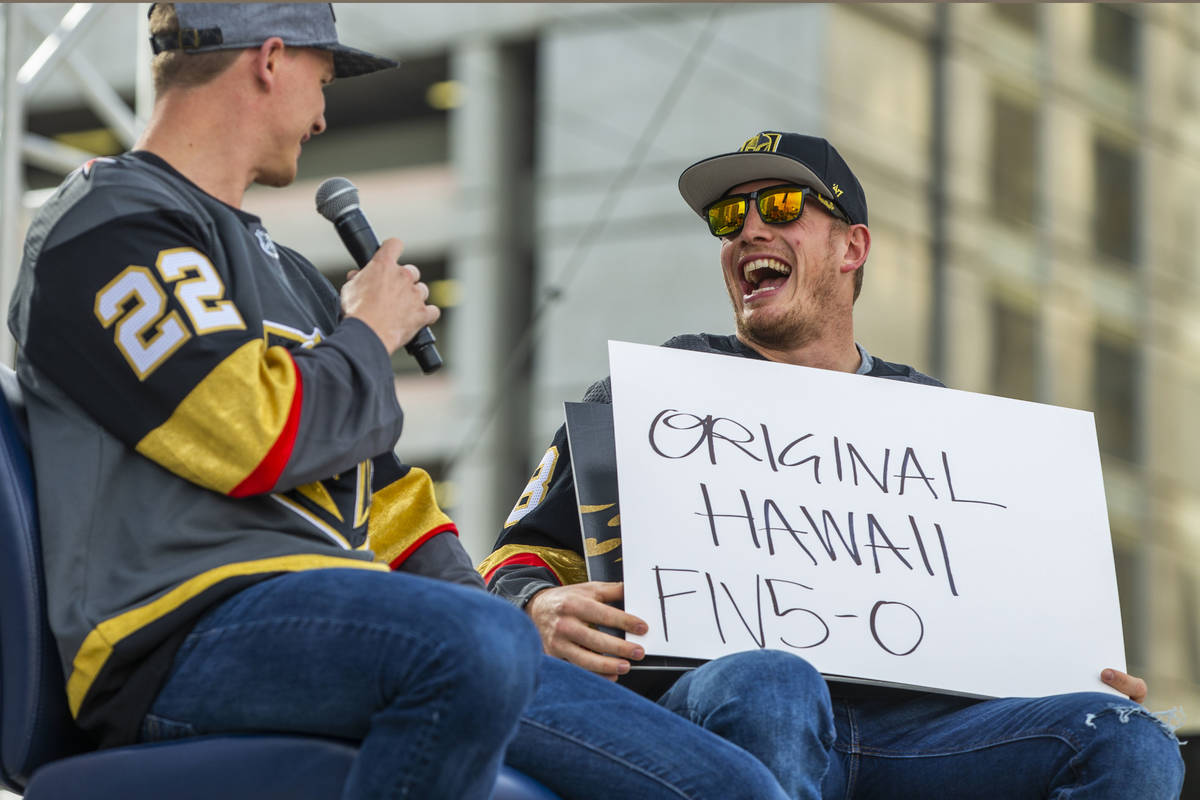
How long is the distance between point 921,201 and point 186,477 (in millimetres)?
8598

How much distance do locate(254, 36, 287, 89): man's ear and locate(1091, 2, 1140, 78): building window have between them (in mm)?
9371

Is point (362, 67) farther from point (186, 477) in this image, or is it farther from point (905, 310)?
point (905, 310)

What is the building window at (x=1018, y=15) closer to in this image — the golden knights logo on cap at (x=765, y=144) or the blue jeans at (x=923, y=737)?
the golden knights logo on cap at (x=765, y=144)

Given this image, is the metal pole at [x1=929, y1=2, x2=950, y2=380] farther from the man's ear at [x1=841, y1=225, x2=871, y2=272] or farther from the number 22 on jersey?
the number 22 on jersey

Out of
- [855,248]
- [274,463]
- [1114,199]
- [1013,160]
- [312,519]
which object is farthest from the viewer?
[1114,199]

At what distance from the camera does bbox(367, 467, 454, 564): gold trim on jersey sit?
209cm

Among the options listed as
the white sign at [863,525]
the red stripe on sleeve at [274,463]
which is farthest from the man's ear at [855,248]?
the red stripe on sleeve at [274,463]

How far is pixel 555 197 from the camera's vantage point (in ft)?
36.7

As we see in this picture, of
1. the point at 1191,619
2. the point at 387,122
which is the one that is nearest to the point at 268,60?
the point at 1191,619

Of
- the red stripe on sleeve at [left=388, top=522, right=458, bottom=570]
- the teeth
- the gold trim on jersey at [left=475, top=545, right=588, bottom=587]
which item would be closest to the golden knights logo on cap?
the teeth

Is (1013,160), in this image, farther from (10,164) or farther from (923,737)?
(923,737)

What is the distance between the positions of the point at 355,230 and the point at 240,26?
315 mm

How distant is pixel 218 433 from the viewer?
1.65m

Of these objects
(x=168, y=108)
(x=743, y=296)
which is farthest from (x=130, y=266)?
(x=743, y=296)
